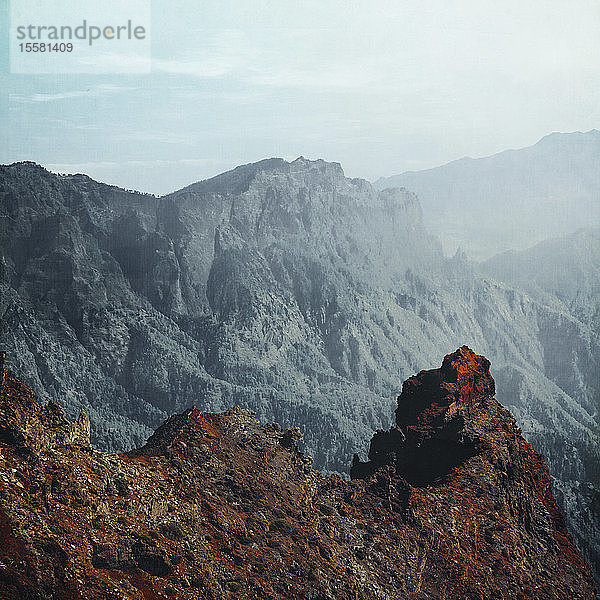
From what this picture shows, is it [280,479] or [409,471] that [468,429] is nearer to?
[409,471]

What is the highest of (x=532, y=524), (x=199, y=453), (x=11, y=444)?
(x=11, y=444)

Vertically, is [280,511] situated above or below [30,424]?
below

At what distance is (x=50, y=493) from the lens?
28.4m

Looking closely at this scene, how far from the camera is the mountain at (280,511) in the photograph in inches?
1072

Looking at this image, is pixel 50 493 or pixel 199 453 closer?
pixel 50 493

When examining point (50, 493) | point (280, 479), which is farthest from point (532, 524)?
point (50, 493)

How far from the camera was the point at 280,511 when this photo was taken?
3659 centimetres

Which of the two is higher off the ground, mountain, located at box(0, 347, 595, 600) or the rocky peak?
the rocky peak

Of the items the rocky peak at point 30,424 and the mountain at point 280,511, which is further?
the rocky peak at point 30,424

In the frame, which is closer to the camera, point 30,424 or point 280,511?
point 30,424

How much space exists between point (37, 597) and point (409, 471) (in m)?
29.7

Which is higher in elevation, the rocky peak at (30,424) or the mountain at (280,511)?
the rocky peak at (30,424)

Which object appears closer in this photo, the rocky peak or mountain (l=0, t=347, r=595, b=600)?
mountain (l=0, t=347, r=595, b=600)

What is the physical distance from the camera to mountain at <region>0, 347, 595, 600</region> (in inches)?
1072
